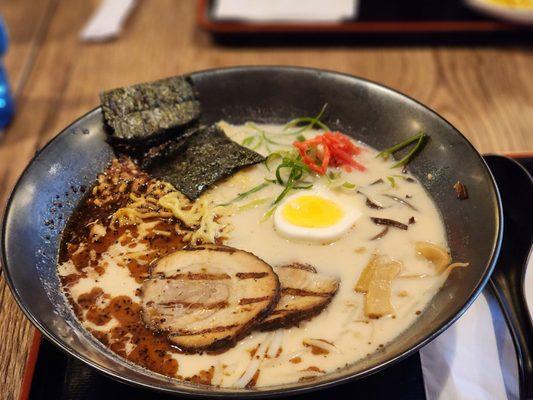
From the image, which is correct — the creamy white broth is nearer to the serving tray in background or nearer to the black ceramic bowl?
the black ceramic bowl

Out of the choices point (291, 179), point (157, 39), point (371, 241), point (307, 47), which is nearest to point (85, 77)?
point (157, 39)

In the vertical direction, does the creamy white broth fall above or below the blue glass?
above

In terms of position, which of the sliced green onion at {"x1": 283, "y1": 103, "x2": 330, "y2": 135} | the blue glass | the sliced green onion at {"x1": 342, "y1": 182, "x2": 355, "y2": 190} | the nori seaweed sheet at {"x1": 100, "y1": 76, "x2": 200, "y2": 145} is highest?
the nori seaweed sheet at {"x1": 100, "y1": 76, "x2": 200, "y2": 145}

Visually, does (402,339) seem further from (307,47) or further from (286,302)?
(307,47)

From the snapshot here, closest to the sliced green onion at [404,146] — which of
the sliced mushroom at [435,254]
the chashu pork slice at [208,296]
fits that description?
the sliced mushroom at [435,254]

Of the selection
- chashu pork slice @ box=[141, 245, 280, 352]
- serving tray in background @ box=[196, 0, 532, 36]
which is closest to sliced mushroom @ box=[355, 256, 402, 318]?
chashu pork slice @ box=[141, 245, 280, 352]

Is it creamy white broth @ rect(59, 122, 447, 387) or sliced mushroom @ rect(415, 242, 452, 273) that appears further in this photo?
sliced mushroom @ rect(415, 242, 452, 273)

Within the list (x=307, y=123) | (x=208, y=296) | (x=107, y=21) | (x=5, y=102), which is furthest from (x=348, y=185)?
(x=107, y=21)
